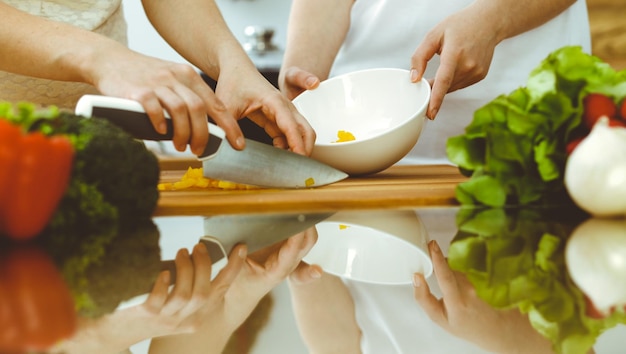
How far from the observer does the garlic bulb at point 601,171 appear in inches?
30.4

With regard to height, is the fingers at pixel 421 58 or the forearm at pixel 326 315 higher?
the forearm at pixel 326 315

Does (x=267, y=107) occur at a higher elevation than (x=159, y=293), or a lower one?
lower

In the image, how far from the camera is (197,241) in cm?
79

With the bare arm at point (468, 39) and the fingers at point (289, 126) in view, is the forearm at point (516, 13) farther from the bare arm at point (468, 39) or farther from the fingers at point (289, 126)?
the fingers at point (289, 126)

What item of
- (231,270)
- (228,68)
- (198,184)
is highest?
(231,270)

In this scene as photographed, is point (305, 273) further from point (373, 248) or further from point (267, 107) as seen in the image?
point (267, 107)

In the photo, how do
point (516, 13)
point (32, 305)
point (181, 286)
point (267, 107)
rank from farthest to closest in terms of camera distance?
point (516, 13), point (267, 107), point (181, 286), point (32, 305)

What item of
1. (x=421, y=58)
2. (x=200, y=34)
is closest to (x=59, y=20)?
(x=200, y=34)

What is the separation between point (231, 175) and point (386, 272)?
1.59 ft

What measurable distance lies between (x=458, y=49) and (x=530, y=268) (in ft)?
2.67

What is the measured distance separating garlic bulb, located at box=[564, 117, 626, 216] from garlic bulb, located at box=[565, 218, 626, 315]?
0.02 metres

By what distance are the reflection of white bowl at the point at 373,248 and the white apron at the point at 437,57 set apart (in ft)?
2.48

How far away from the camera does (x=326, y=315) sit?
52 centimetres

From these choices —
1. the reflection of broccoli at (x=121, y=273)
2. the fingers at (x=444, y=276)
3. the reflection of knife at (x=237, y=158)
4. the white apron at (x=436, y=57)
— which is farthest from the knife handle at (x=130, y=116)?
the white apron at (x=436, y=57)
